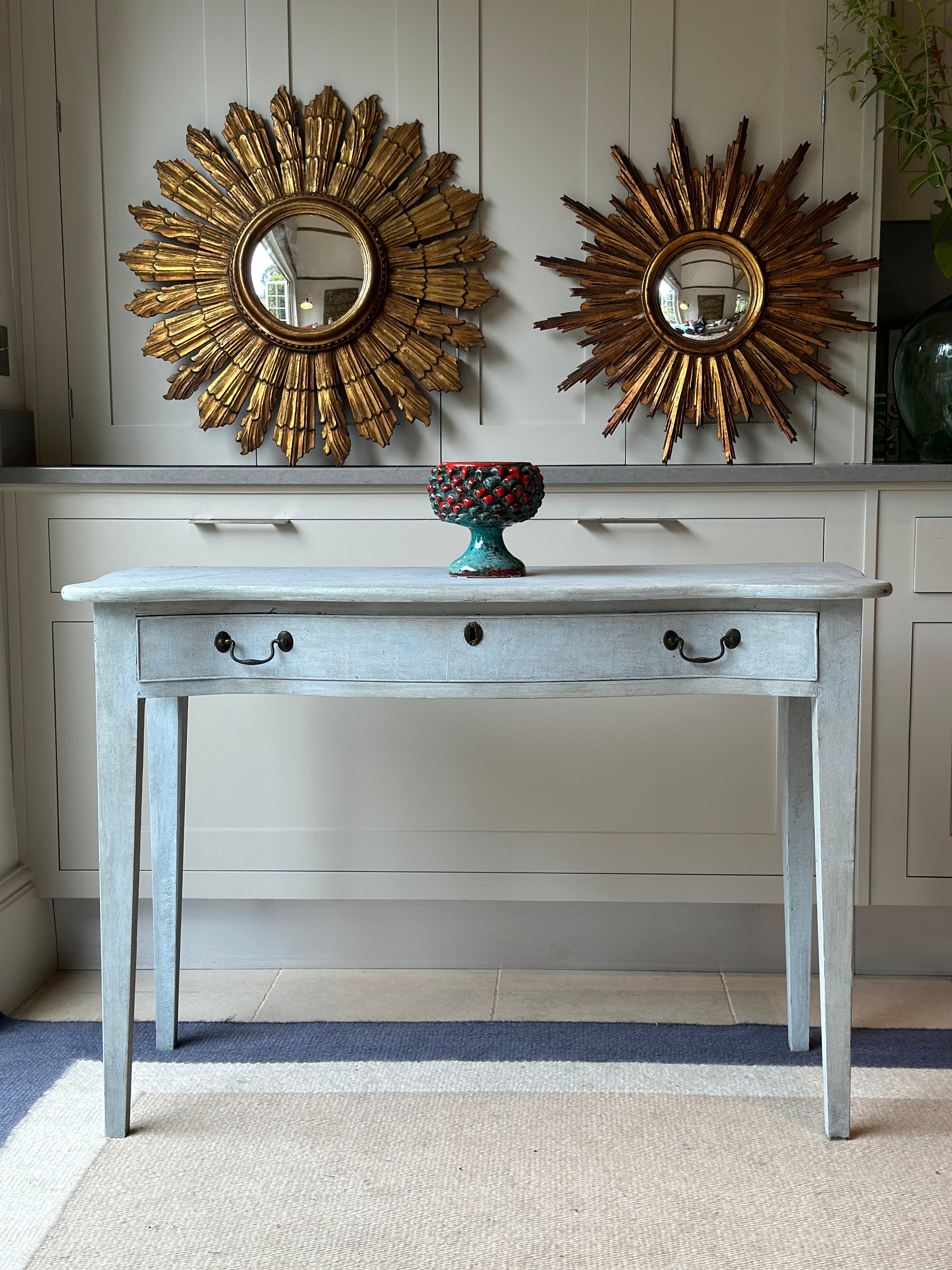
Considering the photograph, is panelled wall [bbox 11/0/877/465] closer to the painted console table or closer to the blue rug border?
the painted console table

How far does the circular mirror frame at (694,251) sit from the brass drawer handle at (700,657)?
93 centimetres

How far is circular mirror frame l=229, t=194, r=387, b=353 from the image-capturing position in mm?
2215

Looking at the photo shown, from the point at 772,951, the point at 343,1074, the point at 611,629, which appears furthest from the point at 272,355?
the point at 772,951

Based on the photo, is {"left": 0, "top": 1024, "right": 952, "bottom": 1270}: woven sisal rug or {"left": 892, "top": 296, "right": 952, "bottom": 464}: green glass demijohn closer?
{"left": 0, "top": 1024, "right": 952, "bottom": 1270}: woven sisal rug

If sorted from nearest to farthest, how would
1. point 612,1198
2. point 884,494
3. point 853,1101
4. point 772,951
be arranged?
1. point 612,1198
2. point 853,1101
3. point 884,494
4. point 772,951

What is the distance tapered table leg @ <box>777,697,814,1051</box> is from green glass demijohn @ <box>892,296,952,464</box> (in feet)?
2.28

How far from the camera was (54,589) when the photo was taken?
84.7 inches

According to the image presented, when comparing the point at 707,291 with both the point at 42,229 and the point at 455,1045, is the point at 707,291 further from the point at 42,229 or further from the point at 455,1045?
the point at 455,1045

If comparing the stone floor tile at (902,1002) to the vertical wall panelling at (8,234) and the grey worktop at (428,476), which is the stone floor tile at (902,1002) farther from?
the vertical wall panelling at (8,234)

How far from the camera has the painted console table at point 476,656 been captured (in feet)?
4.93

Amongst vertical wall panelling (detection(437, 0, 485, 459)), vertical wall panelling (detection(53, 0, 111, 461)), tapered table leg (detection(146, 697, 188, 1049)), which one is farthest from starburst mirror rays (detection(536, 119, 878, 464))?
tapered table leg (detection(146, 697, 188, 1049))

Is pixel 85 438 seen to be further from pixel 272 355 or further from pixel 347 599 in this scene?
pixel 347 599

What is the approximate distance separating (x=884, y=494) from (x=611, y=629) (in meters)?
0.84

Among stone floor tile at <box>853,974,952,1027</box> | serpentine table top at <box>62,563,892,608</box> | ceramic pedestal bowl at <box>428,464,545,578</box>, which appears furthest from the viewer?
stone floor tile at <box>853,974,952,1027</box>
